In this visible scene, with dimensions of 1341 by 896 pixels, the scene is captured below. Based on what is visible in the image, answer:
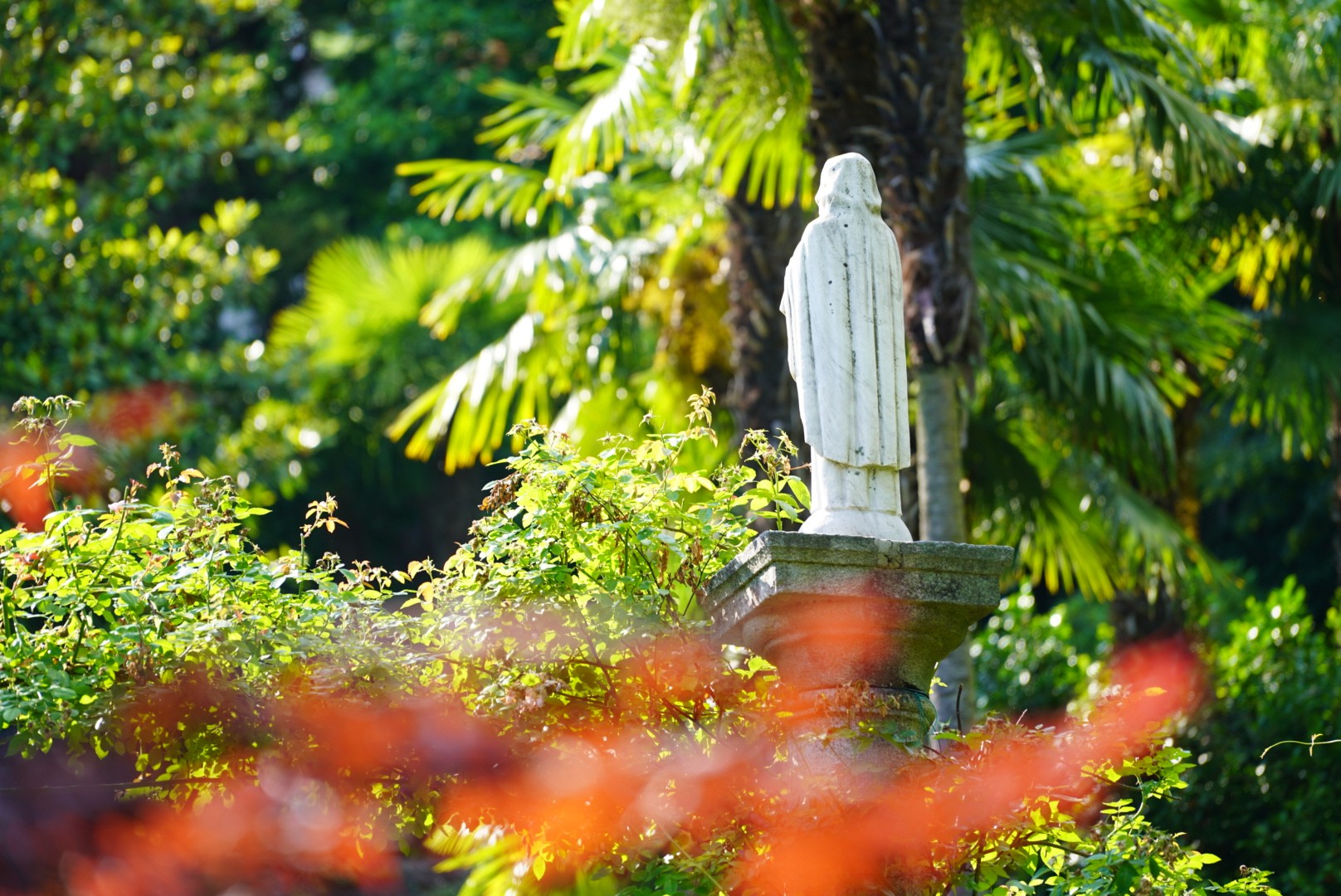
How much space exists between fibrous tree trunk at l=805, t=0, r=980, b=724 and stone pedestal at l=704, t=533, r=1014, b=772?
114 inches

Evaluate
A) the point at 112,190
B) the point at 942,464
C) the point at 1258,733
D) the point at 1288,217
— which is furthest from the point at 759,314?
the point at 112,190

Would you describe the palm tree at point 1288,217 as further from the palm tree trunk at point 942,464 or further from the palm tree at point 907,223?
the palm tree trunk at point 942,464

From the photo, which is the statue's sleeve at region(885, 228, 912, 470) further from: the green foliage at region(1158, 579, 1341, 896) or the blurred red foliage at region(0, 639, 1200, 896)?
the green foliage at region(1158, 579, 1341, 896)

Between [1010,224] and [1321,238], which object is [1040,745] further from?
[1321,238]

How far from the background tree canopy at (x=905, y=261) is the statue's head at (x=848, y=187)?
123cm

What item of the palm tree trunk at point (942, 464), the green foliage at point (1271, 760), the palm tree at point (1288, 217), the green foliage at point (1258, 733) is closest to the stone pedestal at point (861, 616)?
the palm tree trunk at point (942, 464)

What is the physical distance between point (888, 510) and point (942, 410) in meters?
2.85

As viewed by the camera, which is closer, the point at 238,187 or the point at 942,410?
the point at 942,410

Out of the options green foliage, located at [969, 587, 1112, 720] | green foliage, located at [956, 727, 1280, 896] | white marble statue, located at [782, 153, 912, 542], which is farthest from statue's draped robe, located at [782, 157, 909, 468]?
green foliage, located at [969, 587, 1112, 720]

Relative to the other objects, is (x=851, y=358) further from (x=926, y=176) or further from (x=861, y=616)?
(x=926, y=176)

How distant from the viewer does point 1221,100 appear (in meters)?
10.5

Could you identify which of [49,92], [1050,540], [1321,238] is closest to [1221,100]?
[1321,238]

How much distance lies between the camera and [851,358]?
14.9 ft

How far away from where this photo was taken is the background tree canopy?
768 cm
